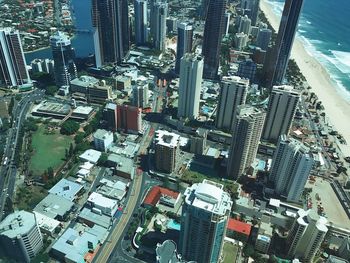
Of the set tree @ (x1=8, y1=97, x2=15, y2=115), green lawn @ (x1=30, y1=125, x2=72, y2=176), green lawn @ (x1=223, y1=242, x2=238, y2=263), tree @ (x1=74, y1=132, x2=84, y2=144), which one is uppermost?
tree @ (x1=8, y1=97, x2=15, y2=115)

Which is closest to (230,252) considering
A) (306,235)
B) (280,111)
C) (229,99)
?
(306,235)

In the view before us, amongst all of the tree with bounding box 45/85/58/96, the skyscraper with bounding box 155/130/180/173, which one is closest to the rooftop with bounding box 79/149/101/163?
the skyscraper with bounding box 155/130/180/173

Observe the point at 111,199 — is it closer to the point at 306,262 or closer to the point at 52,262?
the point at 52,262

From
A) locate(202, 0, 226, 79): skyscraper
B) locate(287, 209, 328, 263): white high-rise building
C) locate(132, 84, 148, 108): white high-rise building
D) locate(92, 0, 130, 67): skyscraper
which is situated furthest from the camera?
locate(92, 0, 130, 67): skyscraper

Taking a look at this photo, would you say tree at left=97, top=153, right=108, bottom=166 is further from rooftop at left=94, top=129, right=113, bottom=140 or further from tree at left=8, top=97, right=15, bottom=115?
tree at left=8, top=97, right=15, bottom=115

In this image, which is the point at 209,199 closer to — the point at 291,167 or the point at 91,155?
the point at 291,167

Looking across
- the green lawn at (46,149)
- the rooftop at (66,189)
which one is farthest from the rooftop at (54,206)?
the green lawn at (46,149)
